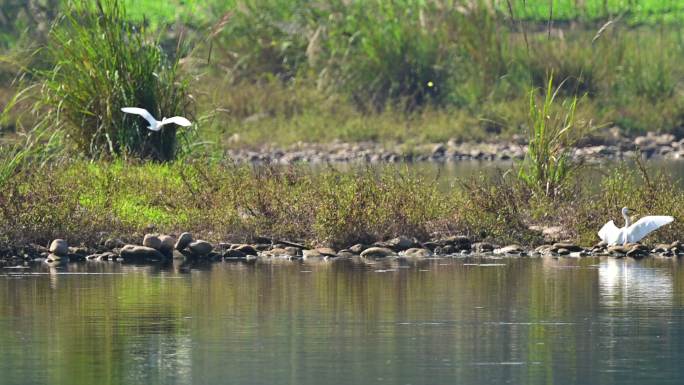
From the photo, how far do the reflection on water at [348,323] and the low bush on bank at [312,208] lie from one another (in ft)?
3.47

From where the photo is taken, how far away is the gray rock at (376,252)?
1791cm

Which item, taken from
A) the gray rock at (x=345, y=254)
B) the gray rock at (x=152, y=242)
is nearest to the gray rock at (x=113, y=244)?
the gray rock at (x=152, y=242)

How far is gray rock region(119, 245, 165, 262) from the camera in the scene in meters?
17.7

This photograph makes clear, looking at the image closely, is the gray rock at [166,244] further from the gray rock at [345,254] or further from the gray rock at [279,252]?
the gray rock at [345,254]

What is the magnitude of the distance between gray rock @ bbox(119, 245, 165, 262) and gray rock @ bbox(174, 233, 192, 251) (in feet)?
0.77

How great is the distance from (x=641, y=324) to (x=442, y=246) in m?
5.64

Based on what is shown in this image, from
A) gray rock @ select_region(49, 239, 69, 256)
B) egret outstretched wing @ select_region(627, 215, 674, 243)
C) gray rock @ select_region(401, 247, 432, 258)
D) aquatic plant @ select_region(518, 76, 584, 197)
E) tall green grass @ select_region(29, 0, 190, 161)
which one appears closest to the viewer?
egret outstretched wing @ select_region(627, 215, 674, 243)

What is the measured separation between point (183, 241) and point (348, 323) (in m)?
5.04

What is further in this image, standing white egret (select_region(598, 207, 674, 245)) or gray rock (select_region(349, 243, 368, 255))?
gray rock (select_region(349, 243, 368, 255))

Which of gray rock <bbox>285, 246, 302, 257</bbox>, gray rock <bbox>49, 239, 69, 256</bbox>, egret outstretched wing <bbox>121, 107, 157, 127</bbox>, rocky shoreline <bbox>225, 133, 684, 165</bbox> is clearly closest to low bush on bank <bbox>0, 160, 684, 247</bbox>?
gray rock <bbox>285, 246, 302, 257</bbox>

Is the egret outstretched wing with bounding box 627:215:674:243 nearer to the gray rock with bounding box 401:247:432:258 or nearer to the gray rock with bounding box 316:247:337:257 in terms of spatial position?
the gray rock with bounding box 401:247:432:258

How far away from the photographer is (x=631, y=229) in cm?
1764

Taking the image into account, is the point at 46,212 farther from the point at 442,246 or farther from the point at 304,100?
the point at 304,100

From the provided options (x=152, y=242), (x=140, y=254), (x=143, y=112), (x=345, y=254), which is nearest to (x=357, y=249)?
(x=345, y=254)
